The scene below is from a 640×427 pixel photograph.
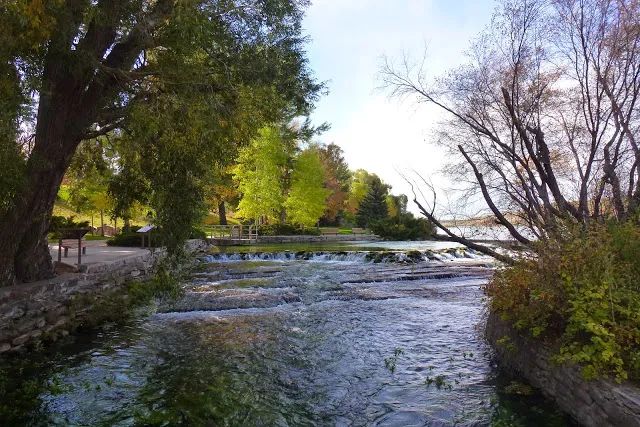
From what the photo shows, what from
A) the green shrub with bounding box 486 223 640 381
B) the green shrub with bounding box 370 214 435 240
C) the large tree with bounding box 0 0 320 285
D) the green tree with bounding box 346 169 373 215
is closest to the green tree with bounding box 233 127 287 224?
the green shrub with bounding box 370 214 435 240

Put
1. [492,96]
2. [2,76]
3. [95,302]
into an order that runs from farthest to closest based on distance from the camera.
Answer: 1. [95,302]
2. [492,96]
3. [2,76]

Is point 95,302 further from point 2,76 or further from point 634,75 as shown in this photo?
point 634,75

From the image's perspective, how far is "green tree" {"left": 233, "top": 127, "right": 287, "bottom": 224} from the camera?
3372cm

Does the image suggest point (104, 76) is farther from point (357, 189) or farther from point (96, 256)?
point (357, 189)

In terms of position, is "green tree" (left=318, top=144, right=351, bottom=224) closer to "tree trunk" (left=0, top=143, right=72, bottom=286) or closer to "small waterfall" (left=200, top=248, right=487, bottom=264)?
"small waterfall" (left=200, top=248, right=487, bottom=264)

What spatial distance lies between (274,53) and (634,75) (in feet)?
19.1

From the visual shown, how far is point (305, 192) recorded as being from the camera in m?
35.2

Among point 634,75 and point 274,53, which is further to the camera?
point 274,53

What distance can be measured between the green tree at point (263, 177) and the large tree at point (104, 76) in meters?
25.0

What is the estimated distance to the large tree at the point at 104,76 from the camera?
5.55m

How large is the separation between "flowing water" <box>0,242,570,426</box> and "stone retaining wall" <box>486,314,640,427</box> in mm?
207

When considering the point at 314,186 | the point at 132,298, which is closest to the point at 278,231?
the point at 314,186

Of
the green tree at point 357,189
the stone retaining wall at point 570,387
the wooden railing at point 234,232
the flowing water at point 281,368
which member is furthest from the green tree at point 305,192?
the stone retaining wall at point 570,387

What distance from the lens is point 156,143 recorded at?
801 centimetres
